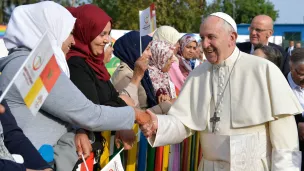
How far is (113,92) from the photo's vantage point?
4086 mm

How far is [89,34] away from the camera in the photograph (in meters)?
3.98

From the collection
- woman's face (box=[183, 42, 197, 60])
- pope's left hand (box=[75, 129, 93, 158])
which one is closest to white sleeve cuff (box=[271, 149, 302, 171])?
pope's left hand (box=[75, 129, 93, 158])

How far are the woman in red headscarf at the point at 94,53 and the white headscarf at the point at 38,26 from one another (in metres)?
0.45

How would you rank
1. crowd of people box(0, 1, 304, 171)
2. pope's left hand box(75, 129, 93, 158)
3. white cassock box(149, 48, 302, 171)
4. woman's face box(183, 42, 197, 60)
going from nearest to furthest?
crowd of people box(0, 1, 304, 171) → pope's left hand box(75, 129, 93, 158) → white cassock box(149, 48, 302, 171) → woman's face box(183, 42, 197, 60)

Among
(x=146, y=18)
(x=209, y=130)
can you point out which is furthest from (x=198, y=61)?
(x=209, y=130)

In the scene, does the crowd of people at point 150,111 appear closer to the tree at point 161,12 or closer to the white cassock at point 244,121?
the white cassock at point 244,121

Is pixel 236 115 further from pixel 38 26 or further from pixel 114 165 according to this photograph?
pixel 38 26

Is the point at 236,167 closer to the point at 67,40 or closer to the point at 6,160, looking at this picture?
the point at 67,40

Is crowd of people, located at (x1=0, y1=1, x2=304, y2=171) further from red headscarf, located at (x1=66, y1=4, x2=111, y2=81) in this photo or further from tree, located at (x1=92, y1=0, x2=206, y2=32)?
tree, located at (x1=92, y1=0, x2=206, y2=32)

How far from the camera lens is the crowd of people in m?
3.19

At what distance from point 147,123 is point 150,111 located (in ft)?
0.53

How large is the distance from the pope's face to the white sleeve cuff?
0.81 meters

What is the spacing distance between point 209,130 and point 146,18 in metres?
2.97

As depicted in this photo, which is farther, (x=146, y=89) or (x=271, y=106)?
(x=146, y=89)
